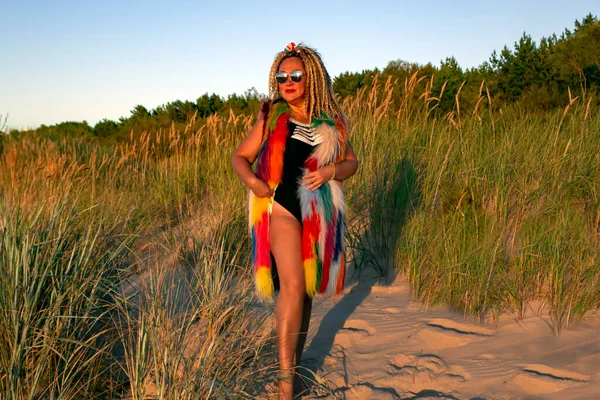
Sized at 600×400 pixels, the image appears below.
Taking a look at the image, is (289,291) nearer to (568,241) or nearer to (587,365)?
(587,365)

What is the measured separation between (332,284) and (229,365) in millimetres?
727

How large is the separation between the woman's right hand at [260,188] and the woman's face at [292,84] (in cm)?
50

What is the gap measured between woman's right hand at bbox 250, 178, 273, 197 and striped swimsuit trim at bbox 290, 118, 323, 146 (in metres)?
0.31

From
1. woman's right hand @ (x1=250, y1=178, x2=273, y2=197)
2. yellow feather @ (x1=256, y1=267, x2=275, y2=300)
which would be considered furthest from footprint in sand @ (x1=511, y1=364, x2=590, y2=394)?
woman's right hand @ (x1=250, y1=178, x2=273, y2=197)

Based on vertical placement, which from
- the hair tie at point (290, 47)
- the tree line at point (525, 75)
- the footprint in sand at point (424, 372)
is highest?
the tree line at point (525, 75)

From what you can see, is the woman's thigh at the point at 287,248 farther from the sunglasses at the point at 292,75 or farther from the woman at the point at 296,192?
the sunglasses at the point at 292,75

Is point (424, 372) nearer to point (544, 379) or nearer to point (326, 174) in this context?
point (544, 379)

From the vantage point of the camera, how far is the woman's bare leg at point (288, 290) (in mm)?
3045

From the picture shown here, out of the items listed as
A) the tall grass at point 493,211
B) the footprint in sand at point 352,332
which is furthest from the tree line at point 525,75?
the footprint in sand at point 352,332

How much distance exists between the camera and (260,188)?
10.3 feet

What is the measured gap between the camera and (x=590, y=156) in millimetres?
5754

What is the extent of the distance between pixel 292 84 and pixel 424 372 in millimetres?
1901

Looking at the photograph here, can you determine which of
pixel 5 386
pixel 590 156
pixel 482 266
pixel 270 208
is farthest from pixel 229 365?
pixel 590 156

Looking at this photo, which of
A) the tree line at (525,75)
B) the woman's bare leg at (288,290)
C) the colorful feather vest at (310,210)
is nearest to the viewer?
the woman's bare leg at (288,290)
